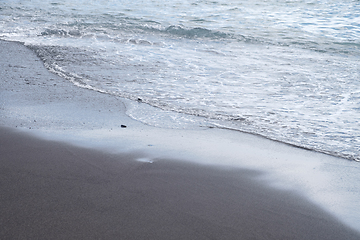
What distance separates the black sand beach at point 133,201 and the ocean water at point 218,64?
1148mm

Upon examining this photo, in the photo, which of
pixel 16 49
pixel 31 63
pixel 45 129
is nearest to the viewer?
pixel 45 129

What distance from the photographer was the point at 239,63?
7.32 meters

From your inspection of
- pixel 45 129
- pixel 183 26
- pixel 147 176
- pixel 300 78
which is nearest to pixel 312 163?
pixel 147 176

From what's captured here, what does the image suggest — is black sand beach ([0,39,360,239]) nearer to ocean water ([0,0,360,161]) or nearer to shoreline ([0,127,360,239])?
shoreline ([0,127,360,239])

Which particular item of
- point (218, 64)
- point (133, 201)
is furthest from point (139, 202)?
point (218, 64)

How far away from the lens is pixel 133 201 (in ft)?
7.60

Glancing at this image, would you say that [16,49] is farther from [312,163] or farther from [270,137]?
[312,163]

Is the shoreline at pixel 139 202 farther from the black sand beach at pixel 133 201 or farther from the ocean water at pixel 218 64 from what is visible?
the ocean water at pixel 218 64

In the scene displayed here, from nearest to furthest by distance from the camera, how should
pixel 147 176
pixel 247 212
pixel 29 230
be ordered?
pixel 29 230 → pixel 247 212 → pixel 147 176

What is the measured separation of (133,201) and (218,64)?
523 centimetres

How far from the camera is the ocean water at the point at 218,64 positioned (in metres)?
4.14

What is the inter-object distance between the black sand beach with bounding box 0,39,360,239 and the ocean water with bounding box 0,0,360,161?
1148 millimetres

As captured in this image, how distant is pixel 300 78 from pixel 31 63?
4.93 metres

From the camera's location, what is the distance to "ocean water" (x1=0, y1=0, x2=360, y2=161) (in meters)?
Result: 4.14
